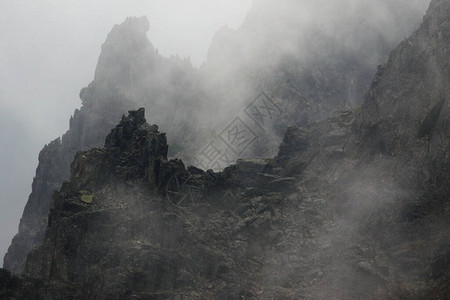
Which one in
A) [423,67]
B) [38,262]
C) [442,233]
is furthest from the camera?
[423,67]

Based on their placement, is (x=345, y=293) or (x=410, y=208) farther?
(x=410, y=208)

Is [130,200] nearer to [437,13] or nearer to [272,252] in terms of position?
[272,252]

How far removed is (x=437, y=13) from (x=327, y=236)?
222ft

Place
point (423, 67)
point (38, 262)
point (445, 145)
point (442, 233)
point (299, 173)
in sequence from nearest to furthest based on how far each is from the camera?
point (442, 233) → point (445, 145) → point (38, 262) → point (423, 67) → point (299, 173)

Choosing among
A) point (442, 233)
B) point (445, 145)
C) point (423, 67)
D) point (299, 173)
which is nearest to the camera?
point (442, 233)

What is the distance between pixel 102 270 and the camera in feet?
343

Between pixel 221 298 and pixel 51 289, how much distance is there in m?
37.8

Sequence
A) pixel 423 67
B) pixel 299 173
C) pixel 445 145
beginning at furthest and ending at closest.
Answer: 1. pixel 299 173
2. pixel 423 67
3. pixel 445 145

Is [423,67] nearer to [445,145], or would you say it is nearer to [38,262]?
[445,145]

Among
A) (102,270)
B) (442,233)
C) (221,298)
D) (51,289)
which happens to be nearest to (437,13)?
(442,233)

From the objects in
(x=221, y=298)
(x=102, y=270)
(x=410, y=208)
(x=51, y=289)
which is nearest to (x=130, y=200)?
(x=102, y=270)

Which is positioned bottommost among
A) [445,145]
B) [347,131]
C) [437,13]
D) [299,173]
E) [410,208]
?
[410,208]

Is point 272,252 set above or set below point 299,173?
below

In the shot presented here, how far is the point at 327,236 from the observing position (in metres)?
112
